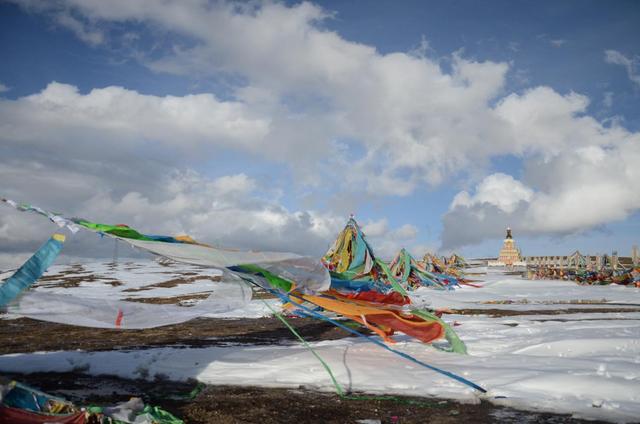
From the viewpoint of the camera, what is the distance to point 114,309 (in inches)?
295

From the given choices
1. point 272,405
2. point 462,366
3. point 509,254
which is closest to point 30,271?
point 272,405

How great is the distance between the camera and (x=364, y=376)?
7660 mm

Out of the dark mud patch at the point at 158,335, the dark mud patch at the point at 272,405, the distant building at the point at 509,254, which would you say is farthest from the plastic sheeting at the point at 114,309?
the distant building at the point at 509,254

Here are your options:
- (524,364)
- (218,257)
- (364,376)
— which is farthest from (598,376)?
(218,257)

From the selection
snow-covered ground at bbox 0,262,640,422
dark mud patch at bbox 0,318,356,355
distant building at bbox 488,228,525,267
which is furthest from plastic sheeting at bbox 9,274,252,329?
distant building at bbox 488,228,525,267

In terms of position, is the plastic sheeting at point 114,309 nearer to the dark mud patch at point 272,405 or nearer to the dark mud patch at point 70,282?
the dark mud patch at point 272,405

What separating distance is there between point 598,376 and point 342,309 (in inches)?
158

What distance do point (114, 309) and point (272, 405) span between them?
3037 mm

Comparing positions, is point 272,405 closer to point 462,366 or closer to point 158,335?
point 462,366

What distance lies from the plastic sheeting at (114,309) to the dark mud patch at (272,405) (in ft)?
3.41

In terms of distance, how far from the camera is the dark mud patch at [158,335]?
36.2ft

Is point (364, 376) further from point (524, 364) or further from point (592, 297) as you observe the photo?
point (592, 297)

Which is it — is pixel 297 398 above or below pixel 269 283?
below

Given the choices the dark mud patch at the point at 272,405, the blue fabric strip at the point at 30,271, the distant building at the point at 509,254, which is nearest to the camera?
the blue fabric strip at the point at 30,271
